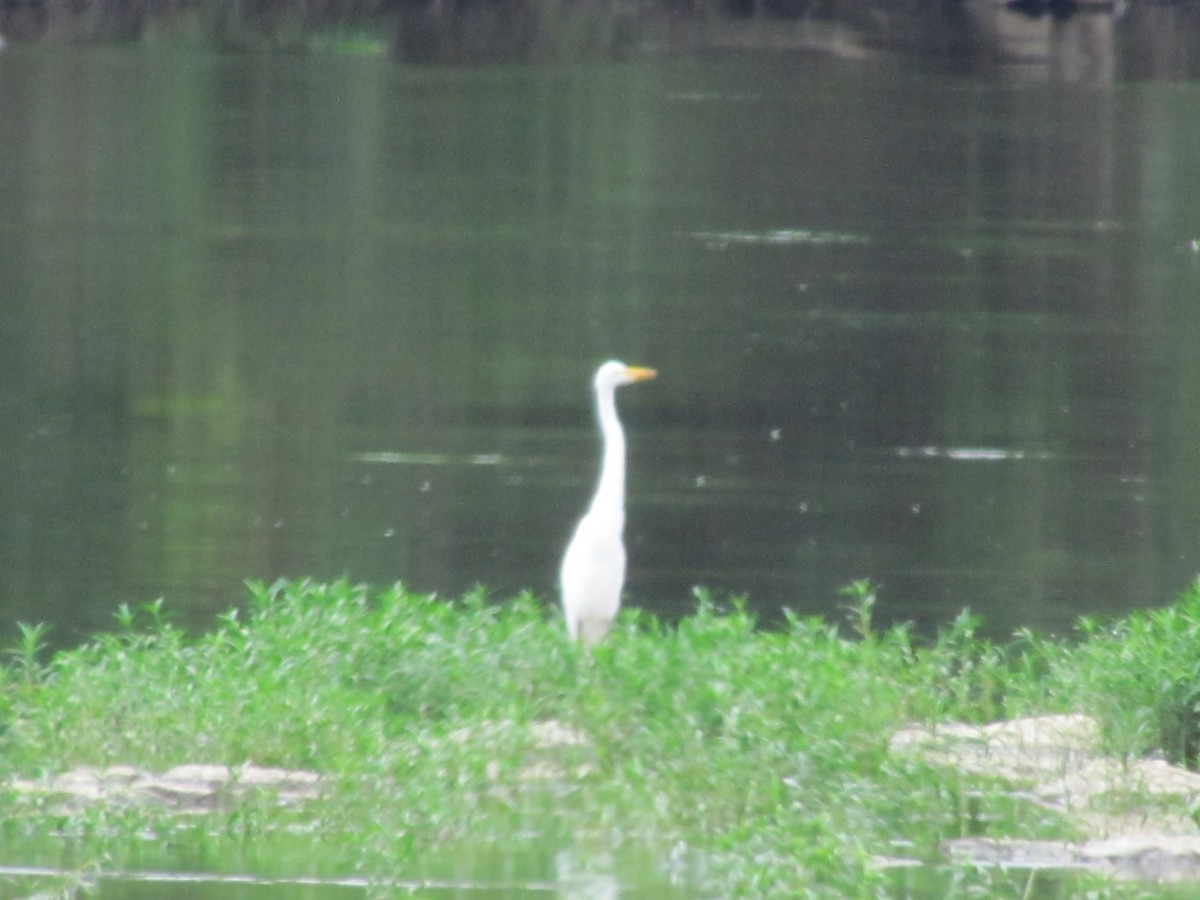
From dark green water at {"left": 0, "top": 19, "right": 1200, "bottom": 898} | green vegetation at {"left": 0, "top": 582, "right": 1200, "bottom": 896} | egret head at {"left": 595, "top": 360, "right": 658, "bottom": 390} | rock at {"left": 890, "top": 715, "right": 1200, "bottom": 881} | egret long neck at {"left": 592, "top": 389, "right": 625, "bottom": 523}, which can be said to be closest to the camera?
green vegetation at {"left": 0, "top": 582, "right": 1200, "bottom": 896}

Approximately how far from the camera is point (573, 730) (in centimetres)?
774

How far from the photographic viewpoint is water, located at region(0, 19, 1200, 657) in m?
12.2

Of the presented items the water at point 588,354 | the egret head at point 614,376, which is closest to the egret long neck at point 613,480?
the egret head at point 614,376

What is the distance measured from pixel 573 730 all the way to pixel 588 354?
10.7 m

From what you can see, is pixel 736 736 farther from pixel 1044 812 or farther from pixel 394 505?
pixel 394 505

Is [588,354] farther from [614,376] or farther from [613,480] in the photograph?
[613,480]

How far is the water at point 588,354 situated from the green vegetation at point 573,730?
2316mm

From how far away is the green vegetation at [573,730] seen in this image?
22.0 ft

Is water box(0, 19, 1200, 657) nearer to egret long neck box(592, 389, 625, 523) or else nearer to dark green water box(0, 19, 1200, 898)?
dark green water box(0, 19, 1200, 898)

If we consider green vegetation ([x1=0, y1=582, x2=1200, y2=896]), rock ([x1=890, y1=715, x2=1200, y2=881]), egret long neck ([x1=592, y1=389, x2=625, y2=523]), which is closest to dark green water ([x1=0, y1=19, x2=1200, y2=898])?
green vegetation ([x1=0, y1=582, x2=1200, y2=896])

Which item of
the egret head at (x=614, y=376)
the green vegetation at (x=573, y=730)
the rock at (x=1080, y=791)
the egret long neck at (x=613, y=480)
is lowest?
the rock at (x=1080, y=791)

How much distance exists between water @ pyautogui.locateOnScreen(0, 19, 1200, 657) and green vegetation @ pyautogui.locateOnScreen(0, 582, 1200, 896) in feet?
7.60

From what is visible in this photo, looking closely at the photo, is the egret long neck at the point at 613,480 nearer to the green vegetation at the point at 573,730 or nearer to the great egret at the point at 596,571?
the great egret at the point at 596,571

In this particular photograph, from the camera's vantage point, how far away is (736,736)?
23.5 feet
